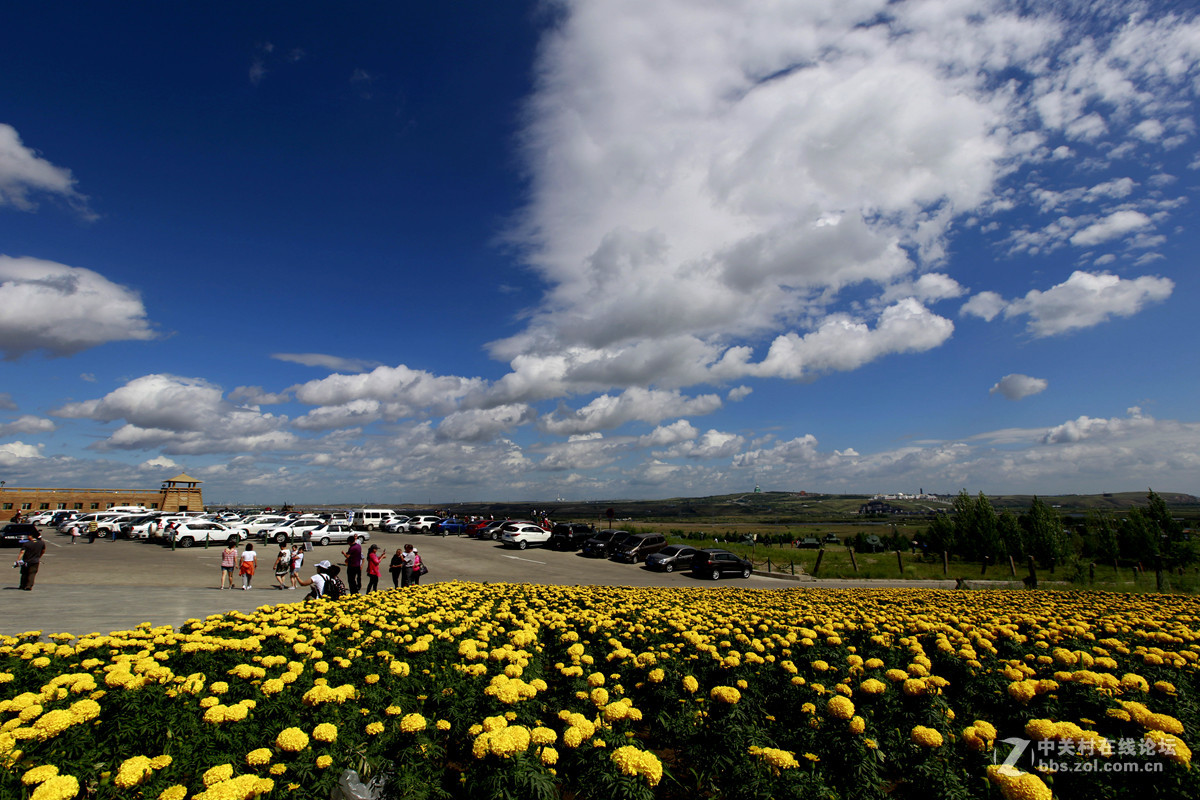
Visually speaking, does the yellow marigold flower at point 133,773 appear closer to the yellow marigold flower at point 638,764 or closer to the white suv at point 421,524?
the yellow marigold flower at point 638,764

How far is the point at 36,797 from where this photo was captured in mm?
2572

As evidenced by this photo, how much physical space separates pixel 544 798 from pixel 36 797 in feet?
8.17

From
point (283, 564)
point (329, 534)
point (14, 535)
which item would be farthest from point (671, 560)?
point (14, 535)

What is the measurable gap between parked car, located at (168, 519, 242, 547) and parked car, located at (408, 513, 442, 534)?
50.8ft

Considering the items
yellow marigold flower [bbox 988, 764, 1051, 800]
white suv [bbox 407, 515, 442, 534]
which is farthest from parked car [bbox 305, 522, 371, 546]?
yellow marigold flower [bbox 988, 764, 1051, 800]

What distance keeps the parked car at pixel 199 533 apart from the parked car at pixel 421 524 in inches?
610

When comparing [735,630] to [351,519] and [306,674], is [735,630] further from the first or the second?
[351,519]

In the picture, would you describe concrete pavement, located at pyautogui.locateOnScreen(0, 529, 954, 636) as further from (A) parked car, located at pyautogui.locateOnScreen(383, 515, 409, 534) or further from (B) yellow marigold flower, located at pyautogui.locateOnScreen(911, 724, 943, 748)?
(B) yellow marigold flower, located at pyautogui.locateOnScreen(911, 724, 943, 748)

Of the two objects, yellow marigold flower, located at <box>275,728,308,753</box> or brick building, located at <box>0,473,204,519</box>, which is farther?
brick building, located at <box>0,473,204,519</box>

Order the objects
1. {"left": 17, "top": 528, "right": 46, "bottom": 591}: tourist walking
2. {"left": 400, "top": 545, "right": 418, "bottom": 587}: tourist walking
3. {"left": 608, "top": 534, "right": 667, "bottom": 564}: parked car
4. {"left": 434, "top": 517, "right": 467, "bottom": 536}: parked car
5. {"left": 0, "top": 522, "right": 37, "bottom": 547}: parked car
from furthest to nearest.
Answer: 1. {"left": 434, "top": 517, "right": 467, "bottom": 536}: parked car
2. {"left": 608, "top": 534, "right": 667, "bottom": 564}: parked car
3. {"left": 0, "top": 522, "right": 37, "bottom": 547}: parked car
4. {"left": 400, "top": 545, "right": 418, "bottom": 587}: tourist walking
5. {"left": 17, "top": 528, "right": 46, "bottom": 591}: tourist walking

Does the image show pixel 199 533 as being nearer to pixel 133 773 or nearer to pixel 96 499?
pixel 133 773

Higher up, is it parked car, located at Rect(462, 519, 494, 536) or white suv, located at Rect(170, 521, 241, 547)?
white suv, located at Rect(170, 521, 241, 547)

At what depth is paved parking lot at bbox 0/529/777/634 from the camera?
38.8 feet

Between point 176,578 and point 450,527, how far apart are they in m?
30.4
